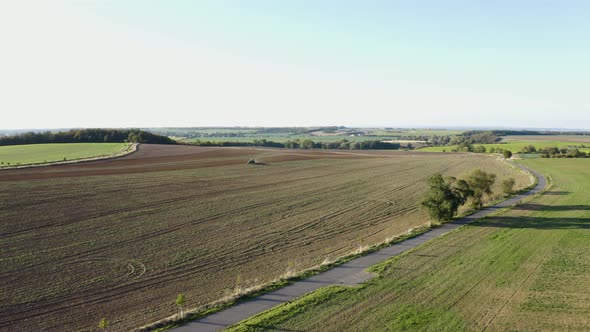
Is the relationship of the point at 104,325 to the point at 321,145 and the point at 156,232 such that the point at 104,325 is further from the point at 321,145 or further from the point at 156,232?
the point at 321,145

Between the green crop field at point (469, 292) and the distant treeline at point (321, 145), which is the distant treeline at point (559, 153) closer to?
the distant treeline at point (321, 145)

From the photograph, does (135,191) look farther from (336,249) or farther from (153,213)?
(336,249)

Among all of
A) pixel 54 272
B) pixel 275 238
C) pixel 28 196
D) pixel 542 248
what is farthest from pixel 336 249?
pixel 28 196

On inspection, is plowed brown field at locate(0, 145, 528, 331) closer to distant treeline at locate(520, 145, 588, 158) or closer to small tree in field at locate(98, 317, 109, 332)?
small tree in field at locate(98, 317, 109, 332)

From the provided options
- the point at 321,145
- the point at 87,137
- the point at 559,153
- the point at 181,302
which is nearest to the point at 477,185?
the point at 181,302

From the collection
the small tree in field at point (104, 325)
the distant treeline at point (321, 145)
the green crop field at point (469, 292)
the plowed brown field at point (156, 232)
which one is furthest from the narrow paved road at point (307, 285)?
the distant treeline at point (321, 145)

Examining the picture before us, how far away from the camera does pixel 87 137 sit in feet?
379

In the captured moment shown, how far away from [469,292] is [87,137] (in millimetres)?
118177

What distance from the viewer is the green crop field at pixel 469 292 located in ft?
55.5

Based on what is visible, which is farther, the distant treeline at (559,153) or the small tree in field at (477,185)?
the distant treeline at (559,153)

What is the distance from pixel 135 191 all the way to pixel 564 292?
134 ft

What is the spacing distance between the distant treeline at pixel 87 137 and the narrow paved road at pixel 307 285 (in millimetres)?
102147

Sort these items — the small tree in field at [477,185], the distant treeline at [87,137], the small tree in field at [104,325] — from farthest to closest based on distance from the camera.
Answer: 1. the distant treeline at [87,137]
2. the small tree in field at [477,185]
3. the small tree in field at [104,325]

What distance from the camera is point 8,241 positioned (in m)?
26.8
